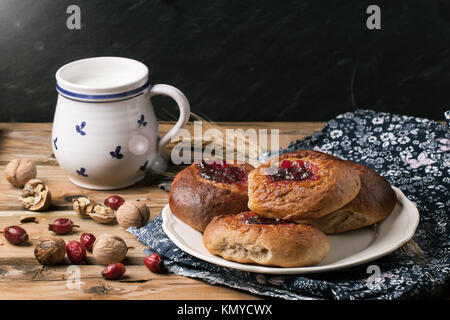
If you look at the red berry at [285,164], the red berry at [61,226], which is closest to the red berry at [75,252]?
the red berry at [61,226]

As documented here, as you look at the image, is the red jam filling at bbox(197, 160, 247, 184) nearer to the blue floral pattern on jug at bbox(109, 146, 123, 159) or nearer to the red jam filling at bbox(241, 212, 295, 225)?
the red jam filling at bbox(241, 212, 295, 225)

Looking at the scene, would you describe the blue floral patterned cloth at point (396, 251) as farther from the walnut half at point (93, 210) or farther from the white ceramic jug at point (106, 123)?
the white ceramic jug at point (106, 123)

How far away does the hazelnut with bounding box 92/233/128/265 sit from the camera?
4.22 ft

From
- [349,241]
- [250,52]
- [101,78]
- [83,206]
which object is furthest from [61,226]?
[250,52]

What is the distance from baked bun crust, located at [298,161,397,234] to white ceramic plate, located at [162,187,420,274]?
0.02 metres

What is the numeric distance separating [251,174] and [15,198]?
2.25 ft

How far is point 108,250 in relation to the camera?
1.29 meters

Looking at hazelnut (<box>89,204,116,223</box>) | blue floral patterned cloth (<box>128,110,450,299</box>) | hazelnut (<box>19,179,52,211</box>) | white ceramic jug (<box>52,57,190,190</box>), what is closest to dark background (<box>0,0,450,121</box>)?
blue floral patterned cloth (<box>128,110,450,299</box>)

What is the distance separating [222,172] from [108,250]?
1.04ft

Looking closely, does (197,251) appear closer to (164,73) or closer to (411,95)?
(164,73)

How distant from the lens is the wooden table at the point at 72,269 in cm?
121

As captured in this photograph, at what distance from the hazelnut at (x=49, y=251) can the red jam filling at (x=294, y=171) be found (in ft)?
1.55

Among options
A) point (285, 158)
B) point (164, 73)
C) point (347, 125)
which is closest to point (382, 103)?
point (347, 125)

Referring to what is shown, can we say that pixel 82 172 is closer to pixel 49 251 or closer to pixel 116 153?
pixel 116 153
